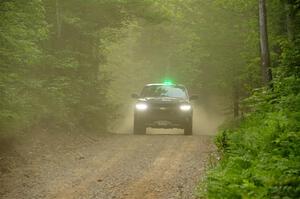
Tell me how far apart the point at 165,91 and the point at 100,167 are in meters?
9.39

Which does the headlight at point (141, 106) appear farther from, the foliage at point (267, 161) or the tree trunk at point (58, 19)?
the foliage at point (267, 161)

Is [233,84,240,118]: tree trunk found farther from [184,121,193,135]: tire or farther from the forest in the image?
[184,121,193,135]: tire

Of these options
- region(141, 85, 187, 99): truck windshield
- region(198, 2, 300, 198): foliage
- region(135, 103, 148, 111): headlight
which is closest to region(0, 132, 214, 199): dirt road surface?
region(198, 2, 300, 198): foliage

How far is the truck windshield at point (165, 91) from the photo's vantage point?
2194 centimetres

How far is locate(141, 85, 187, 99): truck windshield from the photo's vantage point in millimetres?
21938

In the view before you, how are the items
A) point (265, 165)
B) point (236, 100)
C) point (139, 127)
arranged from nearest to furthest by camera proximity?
1. point (265, 165)
2. point (139, 127)
3. point (236, 100)

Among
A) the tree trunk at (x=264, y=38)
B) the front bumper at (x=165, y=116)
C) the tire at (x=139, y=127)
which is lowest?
the tire at (x=139, y=127)

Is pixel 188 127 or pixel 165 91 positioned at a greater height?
pixel 165 91

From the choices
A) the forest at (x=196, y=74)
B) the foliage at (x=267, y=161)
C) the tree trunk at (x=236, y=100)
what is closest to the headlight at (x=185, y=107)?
the forest at (x=196, y=74)

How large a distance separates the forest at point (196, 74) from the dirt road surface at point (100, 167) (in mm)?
714

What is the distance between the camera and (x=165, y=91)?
72.7 feet

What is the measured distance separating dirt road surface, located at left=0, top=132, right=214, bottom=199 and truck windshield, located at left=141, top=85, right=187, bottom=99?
318 cm

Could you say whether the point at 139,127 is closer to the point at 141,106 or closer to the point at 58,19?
the point at 141,106

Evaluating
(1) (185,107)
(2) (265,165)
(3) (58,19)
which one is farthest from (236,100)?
(2) (265,165)
